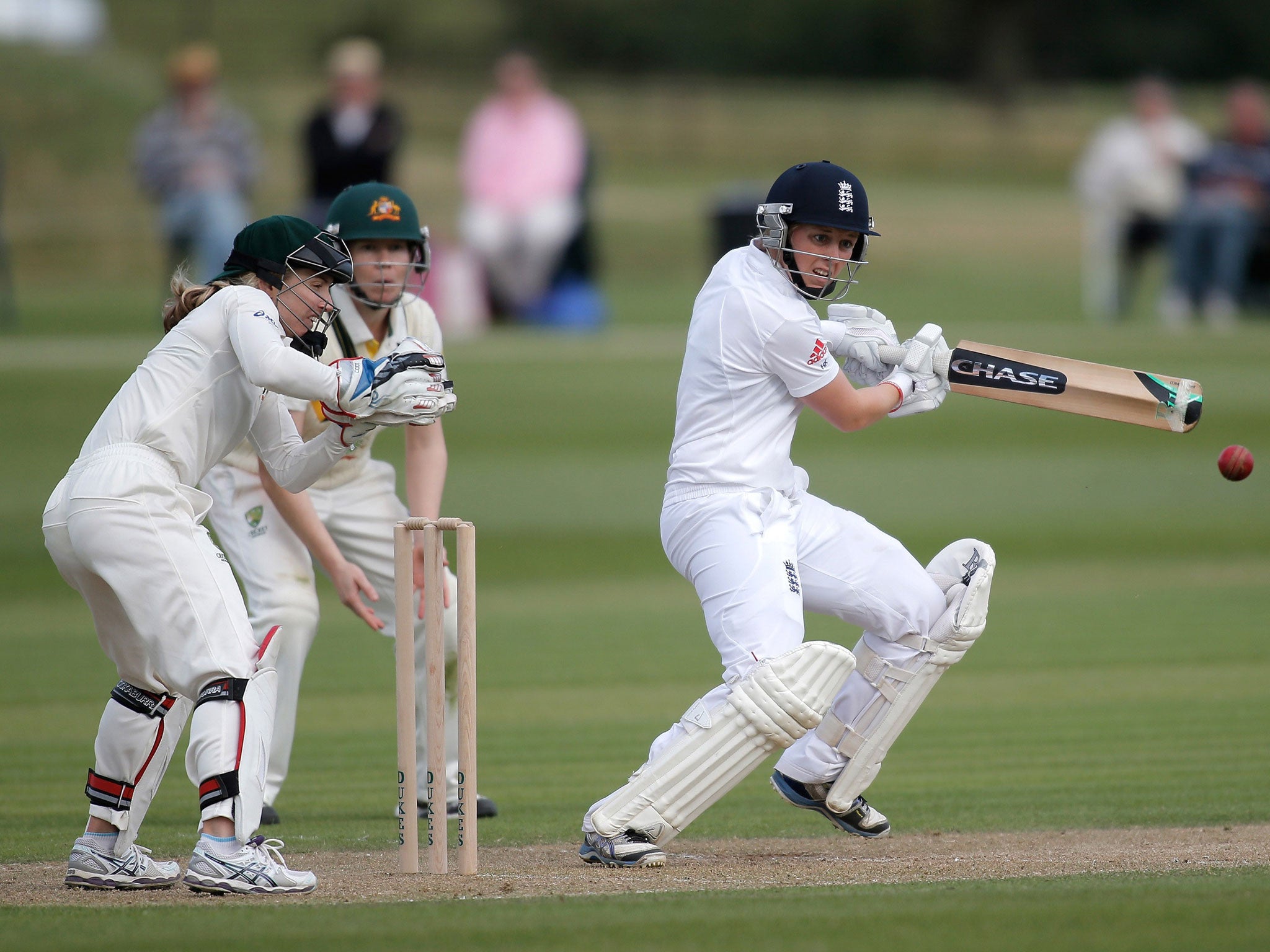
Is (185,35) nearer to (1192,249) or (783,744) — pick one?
(1192,249)

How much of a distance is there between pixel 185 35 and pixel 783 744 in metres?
36.2

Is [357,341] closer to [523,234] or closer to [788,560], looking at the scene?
[788,560]

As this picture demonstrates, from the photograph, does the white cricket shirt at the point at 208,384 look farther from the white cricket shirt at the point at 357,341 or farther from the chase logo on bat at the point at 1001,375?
the chase logo on bat at the point at 1001,375

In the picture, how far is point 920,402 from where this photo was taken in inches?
187

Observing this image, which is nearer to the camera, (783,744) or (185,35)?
(783,744)

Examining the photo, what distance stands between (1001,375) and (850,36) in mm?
44170

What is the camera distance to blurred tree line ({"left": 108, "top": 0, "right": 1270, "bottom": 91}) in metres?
42.2

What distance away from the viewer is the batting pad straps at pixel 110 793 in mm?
4125

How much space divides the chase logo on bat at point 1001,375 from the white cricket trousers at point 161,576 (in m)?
2.04

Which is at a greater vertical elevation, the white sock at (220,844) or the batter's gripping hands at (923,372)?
the batter's gripping hands at (923,372)

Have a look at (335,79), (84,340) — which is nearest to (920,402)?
(335,79)

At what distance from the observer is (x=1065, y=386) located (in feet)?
15.7

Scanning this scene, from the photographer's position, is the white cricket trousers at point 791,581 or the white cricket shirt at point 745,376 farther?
the white cricket shirt at point 745,376

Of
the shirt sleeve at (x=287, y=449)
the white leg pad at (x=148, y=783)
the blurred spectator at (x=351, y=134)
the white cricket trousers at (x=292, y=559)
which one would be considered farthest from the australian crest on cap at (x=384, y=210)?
the blurred spectator at (x=351, y=134)
